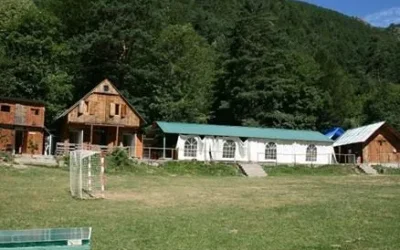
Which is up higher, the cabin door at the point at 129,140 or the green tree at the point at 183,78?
the green tree at the point at 183,78

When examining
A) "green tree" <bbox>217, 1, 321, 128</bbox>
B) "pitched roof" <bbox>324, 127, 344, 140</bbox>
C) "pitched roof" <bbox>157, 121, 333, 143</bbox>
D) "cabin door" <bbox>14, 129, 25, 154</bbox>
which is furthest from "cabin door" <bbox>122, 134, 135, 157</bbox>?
"pitched roof" <bbox>324, 127, 344, 140</bbox>

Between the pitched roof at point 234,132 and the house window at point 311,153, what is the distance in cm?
86

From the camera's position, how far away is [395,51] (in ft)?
431

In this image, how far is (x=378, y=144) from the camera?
60844mm

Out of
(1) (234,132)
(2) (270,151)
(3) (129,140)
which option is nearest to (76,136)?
→ (3) (129,140)

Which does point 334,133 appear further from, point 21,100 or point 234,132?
point 21,100

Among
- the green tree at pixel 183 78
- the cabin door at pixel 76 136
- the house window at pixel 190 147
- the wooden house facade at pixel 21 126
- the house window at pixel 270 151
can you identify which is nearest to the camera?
the wooden house facade at pixel 21 126

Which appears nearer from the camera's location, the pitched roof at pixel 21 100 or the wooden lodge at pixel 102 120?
the pitched roof at pixel 21 100

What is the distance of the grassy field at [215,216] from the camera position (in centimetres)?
1330

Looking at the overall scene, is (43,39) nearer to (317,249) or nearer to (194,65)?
(194,65)

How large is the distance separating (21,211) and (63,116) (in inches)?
1457

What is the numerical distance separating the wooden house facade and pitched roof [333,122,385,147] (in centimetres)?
3126

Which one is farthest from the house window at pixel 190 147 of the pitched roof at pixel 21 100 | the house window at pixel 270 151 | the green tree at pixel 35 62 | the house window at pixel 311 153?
the green tree at pixel 35 62

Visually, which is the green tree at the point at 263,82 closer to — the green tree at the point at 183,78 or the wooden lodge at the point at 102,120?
the green tree at the point at 183,78
